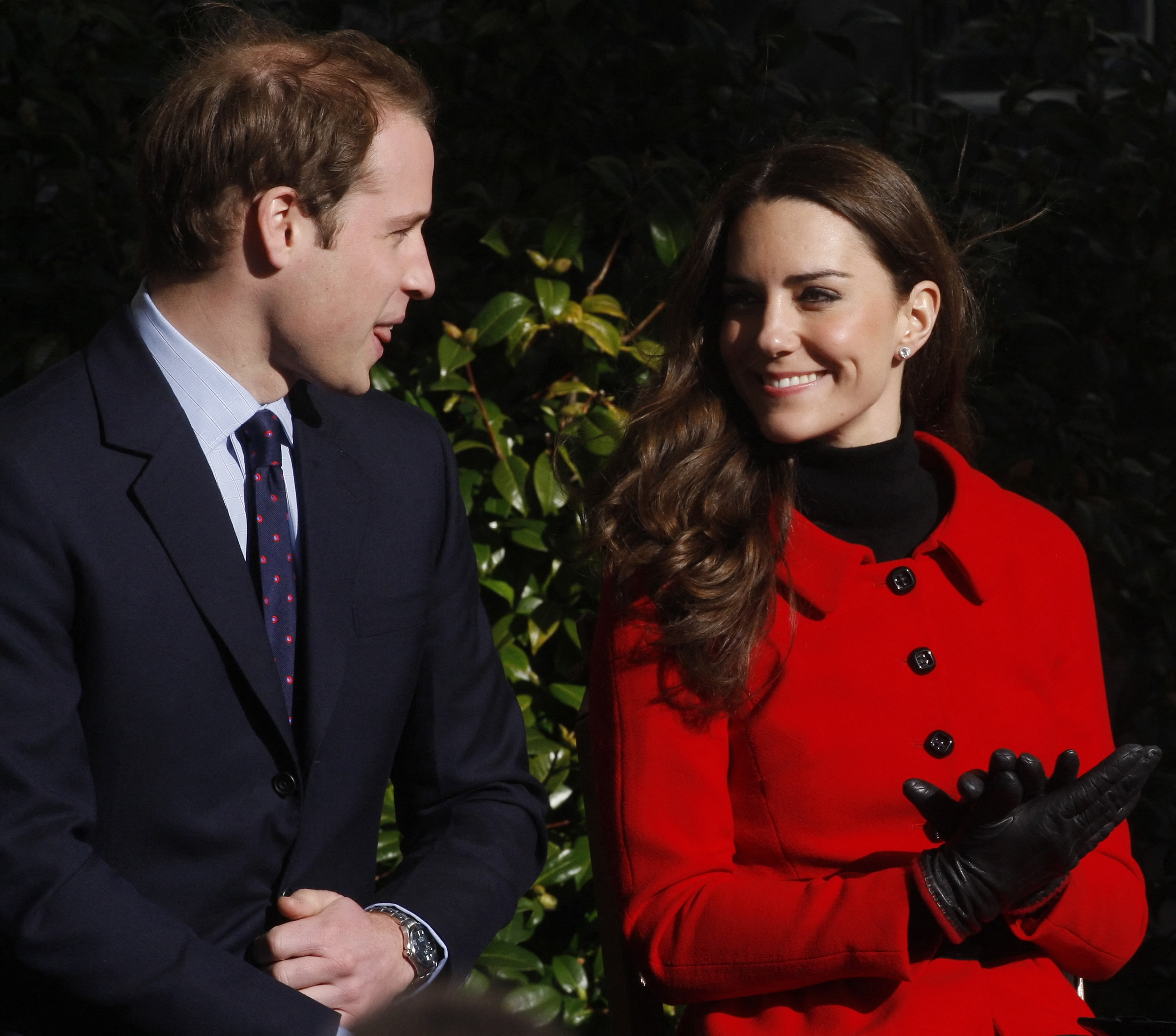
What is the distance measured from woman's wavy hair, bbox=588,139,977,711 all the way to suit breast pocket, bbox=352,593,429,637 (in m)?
0.30

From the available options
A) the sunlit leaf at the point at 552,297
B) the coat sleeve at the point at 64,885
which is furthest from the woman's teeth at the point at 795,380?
the coat sleeve at the point at 64,885

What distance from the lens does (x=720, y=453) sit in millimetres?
2172

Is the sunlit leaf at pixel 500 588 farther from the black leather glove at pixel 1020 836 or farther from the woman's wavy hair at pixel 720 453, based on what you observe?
the black leather glove at pixel 1020 836

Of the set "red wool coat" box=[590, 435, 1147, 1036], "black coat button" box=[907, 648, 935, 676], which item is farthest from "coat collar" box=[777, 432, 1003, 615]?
"black coat button" box=[907, 648, 935, 676]

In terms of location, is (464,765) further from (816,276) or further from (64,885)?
(816,276)

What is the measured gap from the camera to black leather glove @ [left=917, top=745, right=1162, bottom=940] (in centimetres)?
175

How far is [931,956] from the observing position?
188 centimetres

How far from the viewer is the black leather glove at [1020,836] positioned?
5.75ft

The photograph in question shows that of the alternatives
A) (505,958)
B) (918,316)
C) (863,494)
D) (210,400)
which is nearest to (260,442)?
(210,400)

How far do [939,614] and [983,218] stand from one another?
36.7 inches

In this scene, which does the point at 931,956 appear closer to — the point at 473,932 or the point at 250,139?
the point at 473,932

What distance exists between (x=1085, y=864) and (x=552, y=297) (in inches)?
52.9

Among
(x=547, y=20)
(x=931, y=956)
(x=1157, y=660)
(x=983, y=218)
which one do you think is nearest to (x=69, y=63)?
(x=547, y=20)

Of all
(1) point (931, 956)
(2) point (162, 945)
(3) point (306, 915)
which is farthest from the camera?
(1) point (931, 956)
